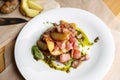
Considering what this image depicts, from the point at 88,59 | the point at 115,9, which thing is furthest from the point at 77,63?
the point at 115,9

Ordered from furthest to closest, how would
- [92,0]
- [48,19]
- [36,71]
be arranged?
1. [92,0]
2. [48,19]
3. [36,71]

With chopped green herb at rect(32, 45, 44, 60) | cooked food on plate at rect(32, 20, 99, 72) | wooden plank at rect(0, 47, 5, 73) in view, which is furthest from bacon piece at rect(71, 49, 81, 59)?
wooden plank at rect(0, 47, 5, 73)

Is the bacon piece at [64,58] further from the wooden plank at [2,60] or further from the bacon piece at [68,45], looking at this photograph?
the wooden plank at [2,60]

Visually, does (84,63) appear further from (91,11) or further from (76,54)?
(91,11)

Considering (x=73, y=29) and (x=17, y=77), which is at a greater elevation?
(x=73, y=29)

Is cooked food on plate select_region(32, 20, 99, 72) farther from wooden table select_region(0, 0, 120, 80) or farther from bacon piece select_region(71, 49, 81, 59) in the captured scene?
wooden table select_region(0, 0, 120, 80)

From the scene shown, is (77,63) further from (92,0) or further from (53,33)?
(92,0)

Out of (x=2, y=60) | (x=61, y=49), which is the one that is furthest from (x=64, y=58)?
(x=2, y=60)
